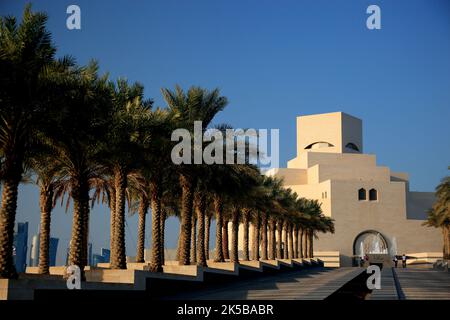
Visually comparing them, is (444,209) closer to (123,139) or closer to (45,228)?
(45,228)

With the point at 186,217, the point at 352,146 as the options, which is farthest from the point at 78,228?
the point at 352,146

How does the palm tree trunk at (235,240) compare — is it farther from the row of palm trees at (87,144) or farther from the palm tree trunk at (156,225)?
the palm tree trunk at (156,225)

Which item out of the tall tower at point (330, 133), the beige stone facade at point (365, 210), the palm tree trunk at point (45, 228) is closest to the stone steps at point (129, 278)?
the palm tree trunk at point (45, 228)

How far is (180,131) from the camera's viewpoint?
80.6 feet

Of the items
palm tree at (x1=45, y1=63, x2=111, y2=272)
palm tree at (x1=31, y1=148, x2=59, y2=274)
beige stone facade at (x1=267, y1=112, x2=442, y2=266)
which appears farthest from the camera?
beige stone facade at (x1=267, y1=112, x2=442, y2=266)

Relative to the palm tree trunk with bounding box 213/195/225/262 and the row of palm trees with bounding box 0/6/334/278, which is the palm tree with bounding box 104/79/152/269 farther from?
the palm tree trunk with bounding box 213/195/225/262

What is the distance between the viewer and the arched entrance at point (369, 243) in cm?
8719

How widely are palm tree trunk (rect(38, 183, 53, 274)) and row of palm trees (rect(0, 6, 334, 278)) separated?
0.04 metres

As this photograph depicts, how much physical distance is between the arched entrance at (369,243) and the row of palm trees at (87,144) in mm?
54667

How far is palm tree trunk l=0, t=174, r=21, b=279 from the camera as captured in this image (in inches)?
661

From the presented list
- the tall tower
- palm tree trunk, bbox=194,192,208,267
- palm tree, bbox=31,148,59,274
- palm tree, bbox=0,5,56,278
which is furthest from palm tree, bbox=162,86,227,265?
the tall tower

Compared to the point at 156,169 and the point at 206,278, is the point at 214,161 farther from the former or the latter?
the point at 206,278

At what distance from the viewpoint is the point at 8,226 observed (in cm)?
1702

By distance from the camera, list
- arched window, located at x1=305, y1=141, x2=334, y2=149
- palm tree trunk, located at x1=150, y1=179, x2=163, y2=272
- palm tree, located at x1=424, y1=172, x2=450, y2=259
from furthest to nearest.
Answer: arched window, located at x1=305, y1=141, x2=334, y2=149
palm tree, located at x1=424, y1=172, x2=450, y2=259
palm tree trunk, located at x1=150, y1=179, x2=163, y2=272
